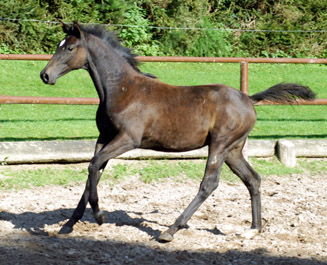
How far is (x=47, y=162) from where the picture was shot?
743 cm

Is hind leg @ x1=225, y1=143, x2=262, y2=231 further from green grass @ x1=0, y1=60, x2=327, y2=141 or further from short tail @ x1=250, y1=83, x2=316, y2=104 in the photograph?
green grass @ x1=0, y1=60, x2=327, y2=141

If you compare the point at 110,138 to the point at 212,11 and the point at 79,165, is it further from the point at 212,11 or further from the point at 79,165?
the point at 212,11

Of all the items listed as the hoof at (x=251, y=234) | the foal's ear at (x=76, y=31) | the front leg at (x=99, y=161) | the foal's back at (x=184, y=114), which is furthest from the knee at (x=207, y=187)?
the foal's ear at (x=76, y=31)

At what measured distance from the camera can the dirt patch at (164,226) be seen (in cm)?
444

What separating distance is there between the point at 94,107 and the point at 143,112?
7255 mm

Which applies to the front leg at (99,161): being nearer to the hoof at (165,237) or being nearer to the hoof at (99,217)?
the hoof at (99,217)

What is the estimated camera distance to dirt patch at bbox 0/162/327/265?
4.44 m

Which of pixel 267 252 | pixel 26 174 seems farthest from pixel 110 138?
pixel 26 174

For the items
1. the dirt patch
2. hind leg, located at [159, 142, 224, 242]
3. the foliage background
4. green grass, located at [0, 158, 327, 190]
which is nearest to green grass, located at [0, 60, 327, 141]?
the foliage background

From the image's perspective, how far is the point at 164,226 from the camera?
218 inches

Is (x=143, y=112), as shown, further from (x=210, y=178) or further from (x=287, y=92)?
(x=287, y=92)

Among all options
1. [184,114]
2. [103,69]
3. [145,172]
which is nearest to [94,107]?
[145,172]

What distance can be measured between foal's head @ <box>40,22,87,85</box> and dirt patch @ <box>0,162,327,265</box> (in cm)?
143

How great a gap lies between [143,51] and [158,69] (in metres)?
0.72
